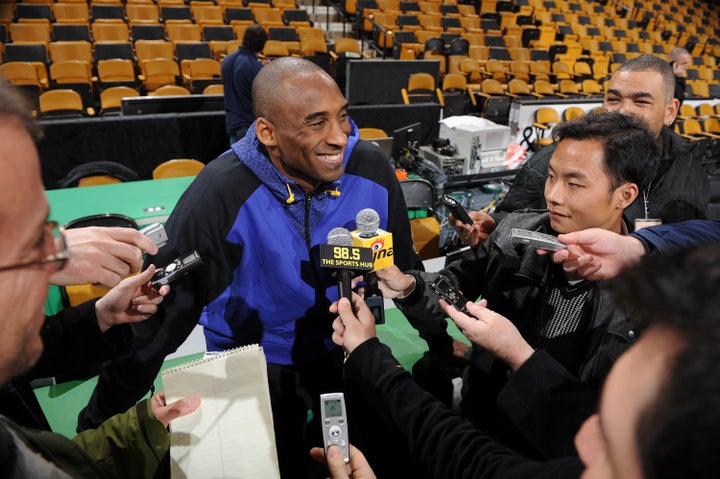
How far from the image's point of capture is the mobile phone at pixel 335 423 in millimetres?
1162

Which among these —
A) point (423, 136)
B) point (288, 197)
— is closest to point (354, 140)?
point (288, 197)

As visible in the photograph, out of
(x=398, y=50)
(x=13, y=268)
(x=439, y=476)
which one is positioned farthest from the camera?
(x=398, y=50)

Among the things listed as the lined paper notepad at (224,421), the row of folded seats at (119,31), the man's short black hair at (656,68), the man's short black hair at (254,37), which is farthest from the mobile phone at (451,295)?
the row of folded seats at (119,31)

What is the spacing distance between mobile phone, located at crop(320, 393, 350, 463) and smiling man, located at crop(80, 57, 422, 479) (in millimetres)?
482

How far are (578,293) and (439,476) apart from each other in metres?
0.78

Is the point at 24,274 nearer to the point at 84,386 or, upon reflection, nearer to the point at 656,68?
the point at 84,386

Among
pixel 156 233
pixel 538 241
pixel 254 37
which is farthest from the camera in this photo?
pixel 254 37

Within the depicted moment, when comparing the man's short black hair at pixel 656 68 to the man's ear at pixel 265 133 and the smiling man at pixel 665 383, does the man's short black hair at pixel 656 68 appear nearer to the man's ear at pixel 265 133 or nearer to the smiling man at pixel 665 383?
the man's ear at pixel 265 133

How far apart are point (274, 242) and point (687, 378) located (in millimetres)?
1293

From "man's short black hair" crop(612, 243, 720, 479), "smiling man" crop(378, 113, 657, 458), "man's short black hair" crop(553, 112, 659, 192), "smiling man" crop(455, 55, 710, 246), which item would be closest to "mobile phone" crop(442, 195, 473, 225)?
"smiling man" crop(455, 55, 710, 246)

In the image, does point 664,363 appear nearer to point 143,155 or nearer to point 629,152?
point 629,152

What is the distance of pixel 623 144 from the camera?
1.52 metres

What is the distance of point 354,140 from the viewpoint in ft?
5.90

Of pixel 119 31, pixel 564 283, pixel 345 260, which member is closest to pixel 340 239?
pixel 345 260
